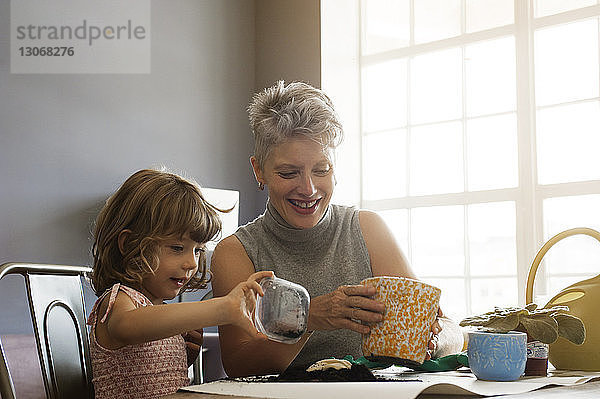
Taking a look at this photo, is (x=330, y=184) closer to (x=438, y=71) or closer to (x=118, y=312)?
(x=118, y=312)

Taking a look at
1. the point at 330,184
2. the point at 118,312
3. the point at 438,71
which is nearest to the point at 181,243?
the point at 118,312

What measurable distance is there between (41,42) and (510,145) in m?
2.59

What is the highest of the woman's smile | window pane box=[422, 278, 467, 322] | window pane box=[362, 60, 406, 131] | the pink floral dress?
window pane box=[362, 60, 406, 131]

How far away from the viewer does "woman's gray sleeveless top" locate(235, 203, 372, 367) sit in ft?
5.78

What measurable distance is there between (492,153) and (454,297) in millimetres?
871

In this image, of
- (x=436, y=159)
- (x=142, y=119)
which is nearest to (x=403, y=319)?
(x=142, y=119)

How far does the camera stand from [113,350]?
1419mm

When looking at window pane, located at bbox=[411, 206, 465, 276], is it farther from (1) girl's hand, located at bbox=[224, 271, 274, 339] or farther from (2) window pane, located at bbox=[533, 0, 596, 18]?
(1) girl's hand, located at bbox=[224, 271, 274, 339]

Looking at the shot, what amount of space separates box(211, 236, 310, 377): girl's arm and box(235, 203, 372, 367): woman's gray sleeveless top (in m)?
0.04

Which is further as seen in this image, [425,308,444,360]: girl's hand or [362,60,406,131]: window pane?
[362,60,406,131]: window pane

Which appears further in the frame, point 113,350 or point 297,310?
point 113,350

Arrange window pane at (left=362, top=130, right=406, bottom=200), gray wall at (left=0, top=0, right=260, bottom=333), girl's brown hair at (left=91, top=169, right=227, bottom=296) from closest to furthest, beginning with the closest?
girl's brown hair at (left=91, top=169, right=227, bottom=296), gray wall at (left=0, top=0, right=260, bottom=333), window pane at (left=362, top=130, right=406, bottom=200)

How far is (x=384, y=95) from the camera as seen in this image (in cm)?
472

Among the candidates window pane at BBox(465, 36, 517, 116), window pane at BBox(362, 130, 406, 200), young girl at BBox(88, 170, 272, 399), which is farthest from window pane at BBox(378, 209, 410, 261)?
young girl at BBox(88, 170, 272, 399)
